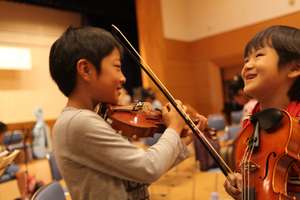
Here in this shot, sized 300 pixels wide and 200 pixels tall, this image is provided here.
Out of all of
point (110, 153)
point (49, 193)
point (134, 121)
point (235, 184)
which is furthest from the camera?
point (49, 193)

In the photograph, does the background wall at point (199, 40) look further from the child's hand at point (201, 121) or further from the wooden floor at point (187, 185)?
the child's hand at point (201, 121)

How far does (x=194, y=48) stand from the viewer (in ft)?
27.7

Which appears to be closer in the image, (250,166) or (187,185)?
(250,166)

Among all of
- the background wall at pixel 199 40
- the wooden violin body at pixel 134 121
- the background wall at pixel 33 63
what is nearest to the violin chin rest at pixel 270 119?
the wooden violin body at pixel 134 121

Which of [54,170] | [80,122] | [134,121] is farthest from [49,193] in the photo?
[54,170]

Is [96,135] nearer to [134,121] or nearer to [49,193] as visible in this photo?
[134,121]

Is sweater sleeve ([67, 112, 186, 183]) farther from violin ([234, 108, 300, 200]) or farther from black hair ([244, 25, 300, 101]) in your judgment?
black hair ([244, 25, 300, 101])

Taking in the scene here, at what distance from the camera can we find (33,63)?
325 inches

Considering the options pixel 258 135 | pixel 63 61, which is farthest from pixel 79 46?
pixel 258 135

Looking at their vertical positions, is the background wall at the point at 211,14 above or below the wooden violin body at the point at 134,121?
above

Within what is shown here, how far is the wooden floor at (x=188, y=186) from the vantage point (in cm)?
195

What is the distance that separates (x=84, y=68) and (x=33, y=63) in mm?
7770

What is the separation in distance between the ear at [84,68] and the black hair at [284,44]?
531 mm

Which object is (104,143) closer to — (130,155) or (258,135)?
(130,155)
